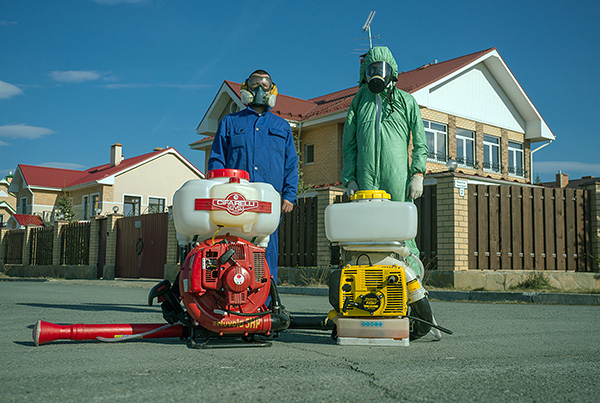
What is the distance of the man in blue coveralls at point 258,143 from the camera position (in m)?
4.84

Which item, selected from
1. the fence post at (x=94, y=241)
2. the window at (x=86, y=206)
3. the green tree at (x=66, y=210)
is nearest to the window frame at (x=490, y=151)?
the fence post at (x=94, y=241)

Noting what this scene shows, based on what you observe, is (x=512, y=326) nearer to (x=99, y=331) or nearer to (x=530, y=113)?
(x=99, y=331)

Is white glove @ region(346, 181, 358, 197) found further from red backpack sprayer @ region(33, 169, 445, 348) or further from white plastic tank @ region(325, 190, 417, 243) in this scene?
red backpack sprayer @ region(33, 169, 445, 348)

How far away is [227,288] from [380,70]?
235cm

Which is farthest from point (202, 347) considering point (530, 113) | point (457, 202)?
point (530, 113)

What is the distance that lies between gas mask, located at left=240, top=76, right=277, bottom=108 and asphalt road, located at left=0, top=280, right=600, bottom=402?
6.38 ft

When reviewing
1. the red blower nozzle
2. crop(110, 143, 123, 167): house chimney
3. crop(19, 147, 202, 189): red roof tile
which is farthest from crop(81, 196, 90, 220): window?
the red blower nozzle

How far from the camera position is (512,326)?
553 centimetres

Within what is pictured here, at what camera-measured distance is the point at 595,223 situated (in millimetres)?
12742

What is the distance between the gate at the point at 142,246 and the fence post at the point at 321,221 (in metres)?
7.74

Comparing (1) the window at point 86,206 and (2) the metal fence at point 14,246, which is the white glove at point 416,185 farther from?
(1) the window at point 86,206

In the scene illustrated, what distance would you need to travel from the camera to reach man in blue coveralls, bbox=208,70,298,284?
15.9ft

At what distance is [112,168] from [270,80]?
42016 mm

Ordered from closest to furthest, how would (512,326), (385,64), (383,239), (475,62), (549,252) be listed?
(383,239) < (385,64) < (512,326) < (549,252) < (475,62)
